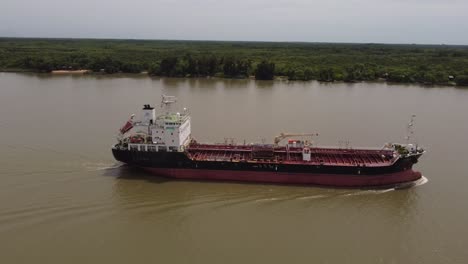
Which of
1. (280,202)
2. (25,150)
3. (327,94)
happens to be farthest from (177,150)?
(327,94)

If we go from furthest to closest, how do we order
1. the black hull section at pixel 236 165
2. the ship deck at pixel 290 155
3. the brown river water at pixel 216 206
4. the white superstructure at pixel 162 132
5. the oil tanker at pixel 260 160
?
the white superstructure at pixel 162 132
the ship deck at pixel 290 155
the oil tanker at pixel 260 160
the black hull section at pixel 236 165
the brown river water at pixel 216 206

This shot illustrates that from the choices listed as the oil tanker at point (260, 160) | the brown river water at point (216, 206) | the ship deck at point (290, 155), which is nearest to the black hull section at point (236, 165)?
the oil tanker at point (260, 160)

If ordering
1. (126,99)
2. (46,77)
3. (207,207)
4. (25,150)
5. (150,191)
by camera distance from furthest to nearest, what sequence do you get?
(46,77) < (126,99) < (25,150) < (150,191) < (207,207)

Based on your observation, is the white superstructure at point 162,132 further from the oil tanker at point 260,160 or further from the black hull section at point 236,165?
the black hull section at point 236,165

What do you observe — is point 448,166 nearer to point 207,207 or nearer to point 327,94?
point 207,207

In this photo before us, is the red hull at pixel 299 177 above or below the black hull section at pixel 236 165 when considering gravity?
below

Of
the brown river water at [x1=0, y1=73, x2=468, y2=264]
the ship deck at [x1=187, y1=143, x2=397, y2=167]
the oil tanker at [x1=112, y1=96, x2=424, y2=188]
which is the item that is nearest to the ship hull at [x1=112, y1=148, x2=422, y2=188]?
the oil tanker at [x1=112, y1=96, x2=424, y2=188]

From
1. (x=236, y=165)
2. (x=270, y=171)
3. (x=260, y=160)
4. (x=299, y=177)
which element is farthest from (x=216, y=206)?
(x=299, y=177)
